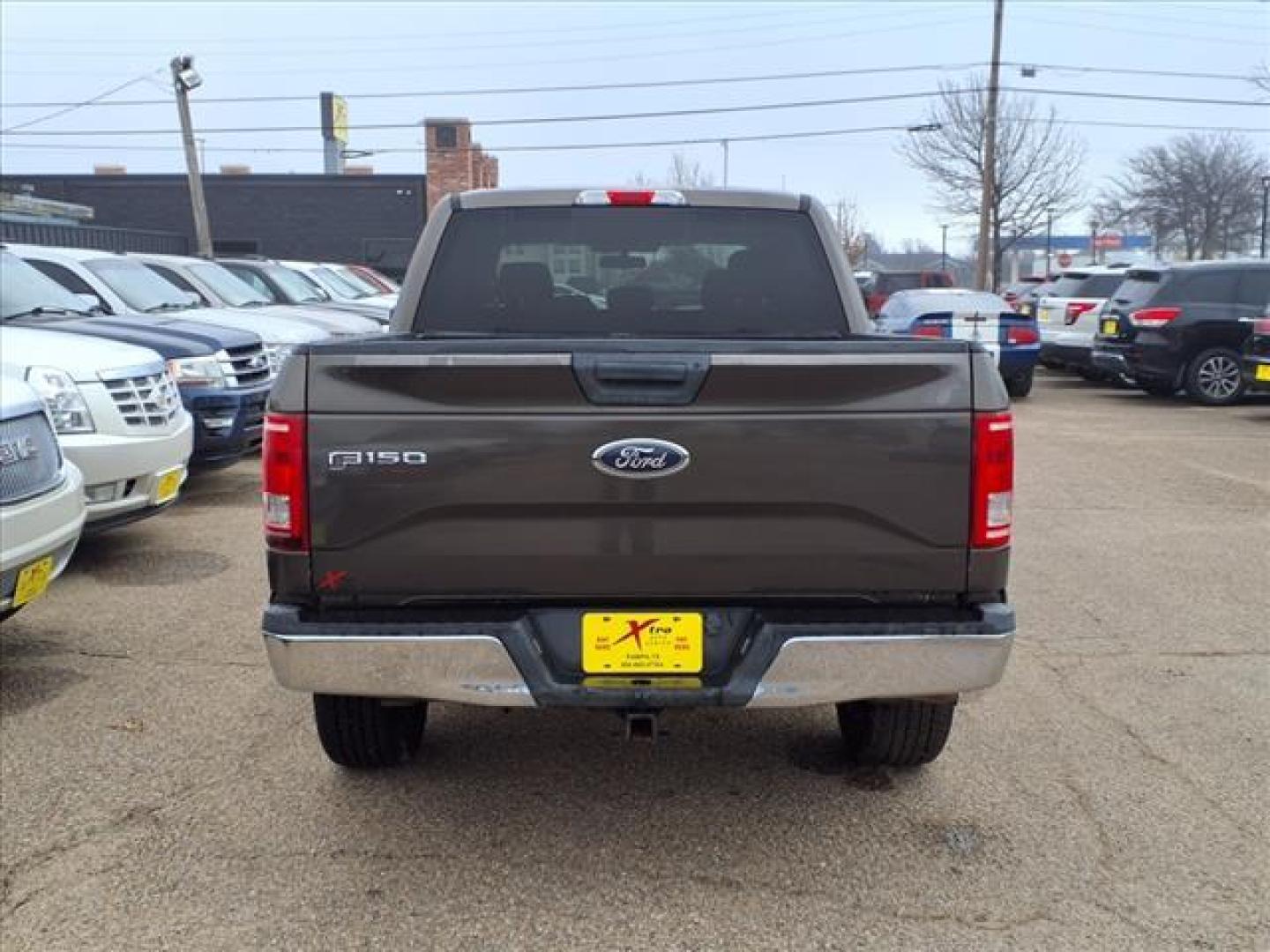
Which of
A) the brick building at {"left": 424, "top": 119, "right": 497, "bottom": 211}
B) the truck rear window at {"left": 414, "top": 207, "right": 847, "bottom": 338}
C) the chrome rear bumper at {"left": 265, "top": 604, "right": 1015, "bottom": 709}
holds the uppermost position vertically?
the brick building at {"left": 424, "top": 119, "right": 497, "bottom": 211}

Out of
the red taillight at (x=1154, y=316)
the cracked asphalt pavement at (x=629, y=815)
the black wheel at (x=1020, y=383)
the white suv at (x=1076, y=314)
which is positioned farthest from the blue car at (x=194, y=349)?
the white suv at (x=1076, y=314)

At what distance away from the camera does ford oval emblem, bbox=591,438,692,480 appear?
2.89m

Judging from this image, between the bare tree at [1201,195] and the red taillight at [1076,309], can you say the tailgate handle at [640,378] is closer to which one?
the red taillight at [1076,309]

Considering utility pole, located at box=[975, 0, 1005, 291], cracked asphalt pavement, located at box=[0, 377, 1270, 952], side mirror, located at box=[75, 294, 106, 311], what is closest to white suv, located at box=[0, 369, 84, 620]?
cracked asphalt pavement, located at box=[0, 377, 1270, 952]

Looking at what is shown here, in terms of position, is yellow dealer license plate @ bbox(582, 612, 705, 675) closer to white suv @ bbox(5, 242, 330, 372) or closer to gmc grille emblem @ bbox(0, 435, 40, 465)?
A: gmc grille emblem @ bbox(0, 435, 40, 465)

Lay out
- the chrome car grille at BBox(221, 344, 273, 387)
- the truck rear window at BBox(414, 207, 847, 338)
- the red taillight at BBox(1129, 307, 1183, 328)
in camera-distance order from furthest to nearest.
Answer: the red taillight at BBox(1129, 307, 1183, 328)
the chrome car grille at BBox(221, 344, 273, 387)
the truck rear window at BBox(414, 207, 847, 338)

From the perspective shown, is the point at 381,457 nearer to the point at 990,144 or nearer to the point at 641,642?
the point at 641,642

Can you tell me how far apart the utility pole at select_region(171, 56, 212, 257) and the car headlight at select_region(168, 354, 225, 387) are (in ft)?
50.5

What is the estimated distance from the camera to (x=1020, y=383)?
15.4m

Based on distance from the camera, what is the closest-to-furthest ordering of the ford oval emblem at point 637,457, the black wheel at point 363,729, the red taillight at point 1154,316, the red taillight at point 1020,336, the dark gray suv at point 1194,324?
the ford oval emblem at point 637,457, the black wheel at point 363,729, the dark gray suv at point 1194,324, the red taillight at point 1154,316, the red taillight at point 1020,336

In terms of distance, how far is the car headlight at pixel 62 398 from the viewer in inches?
239

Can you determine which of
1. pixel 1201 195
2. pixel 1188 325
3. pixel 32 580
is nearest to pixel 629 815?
pixel 32 580

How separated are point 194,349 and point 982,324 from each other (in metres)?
10.2

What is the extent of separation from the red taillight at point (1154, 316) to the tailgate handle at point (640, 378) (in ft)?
43.9
